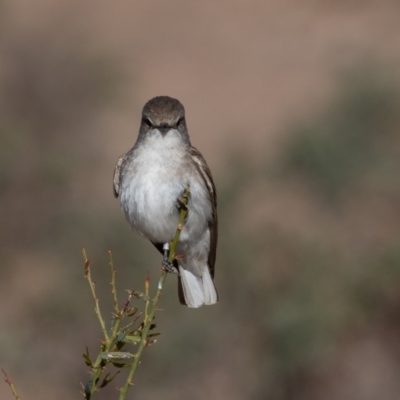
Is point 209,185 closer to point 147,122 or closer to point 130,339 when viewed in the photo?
point 147,122

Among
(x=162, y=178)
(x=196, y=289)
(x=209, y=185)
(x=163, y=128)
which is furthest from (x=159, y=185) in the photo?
(x=196, y=289)

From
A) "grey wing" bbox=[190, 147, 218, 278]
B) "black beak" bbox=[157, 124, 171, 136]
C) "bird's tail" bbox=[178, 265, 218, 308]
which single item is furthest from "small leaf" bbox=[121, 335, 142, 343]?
"bird's tail" bbox=[178, 265, 218, 308]

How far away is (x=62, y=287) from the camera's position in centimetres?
1023

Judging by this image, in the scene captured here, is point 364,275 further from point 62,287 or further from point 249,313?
point 62,287

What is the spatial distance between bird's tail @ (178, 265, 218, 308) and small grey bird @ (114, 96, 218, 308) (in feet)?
1.61

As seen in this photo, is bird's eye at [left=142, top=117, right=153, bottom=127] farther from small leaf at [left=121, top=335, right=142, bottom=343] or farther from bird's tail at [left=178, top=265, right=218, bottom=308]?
small leaf at [left=121, top=335, right=142, bottom=343]

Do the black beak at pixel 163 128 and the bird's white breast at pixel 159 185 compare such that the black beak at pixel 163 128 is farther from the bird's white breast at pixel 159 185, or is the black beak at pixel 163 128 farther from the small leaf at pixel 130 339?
the small leaf at pixel 130 339

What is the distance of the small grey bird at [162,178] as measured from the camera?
546cm

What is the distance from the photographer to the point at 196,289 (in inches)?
249

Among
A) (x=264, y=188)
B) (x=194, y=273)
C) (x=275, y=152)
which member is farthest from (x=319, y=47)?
(x=194, y=273)

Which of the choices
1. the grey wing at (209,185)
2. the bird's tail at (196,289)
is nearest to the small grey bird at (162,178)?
the grey wing at (209,185)

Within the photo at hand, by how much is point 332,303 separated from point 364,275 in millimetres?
582

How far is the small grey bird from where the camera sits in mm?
5461

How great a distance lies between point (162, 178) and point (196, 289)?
1.18 meters
